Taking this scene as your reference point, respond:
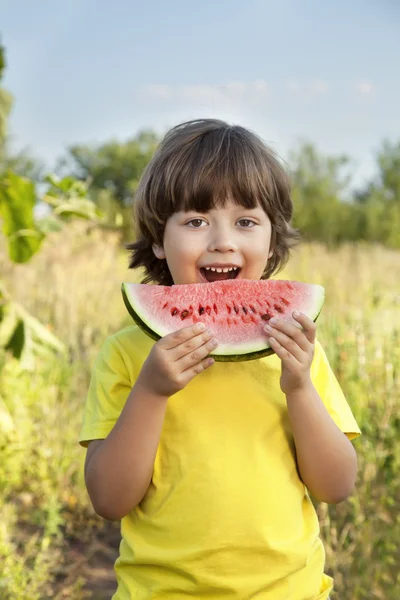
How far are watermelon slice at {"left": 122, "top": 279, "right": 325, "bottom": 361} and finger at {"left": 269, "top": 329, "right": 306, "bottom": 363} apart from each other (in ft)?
0.33

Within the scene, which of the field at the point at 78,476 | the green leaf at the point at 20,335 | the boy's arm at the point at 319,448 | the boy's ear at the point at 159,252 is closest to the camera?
the boy's arm at the point at 319,448

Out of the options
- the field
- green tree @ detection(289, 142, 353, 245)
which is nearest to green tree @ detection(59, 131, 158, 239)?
green tree @ detection(289, 142, 353, 245)

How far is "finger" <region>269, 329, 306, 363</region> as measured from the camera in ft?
5.14

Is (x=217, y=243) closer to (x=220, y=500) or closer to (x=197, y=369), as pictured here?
(x=197, y=369)

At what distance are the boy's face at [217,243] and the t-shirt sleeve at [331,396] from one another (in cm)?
29

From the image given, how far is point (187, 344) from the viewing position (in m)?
1.53

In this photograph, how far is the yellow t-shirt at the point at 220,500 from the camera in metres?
1.60

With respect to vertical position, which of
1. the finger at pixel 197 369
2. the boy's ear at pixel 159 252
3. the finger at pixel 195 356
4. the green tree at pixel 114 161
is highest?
the boy's ear at pixel 159 252

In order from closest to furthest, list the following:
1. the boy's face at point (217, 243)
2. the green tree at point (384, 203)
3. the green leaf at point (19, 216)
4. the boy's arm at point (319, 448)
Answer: the boy's arm at point (319, 448) < the boy's face at point (217, 243) < the green leaf at point (19, 216) < the green tree at point (384, 203)

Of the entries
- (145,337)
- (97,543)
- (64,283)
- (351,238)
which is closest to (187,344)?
(145,337)

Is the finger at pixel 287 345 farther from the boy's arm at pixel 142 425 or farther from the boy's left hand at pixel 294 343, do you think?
the boy's arm at pixel 142 425

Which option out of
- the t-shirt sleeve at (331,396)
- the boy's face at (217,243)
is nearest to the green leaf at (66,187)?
the boy's face at (217,243)

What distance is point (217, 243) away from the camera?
175cm

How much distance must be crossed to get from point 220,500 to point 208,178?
0.82m
